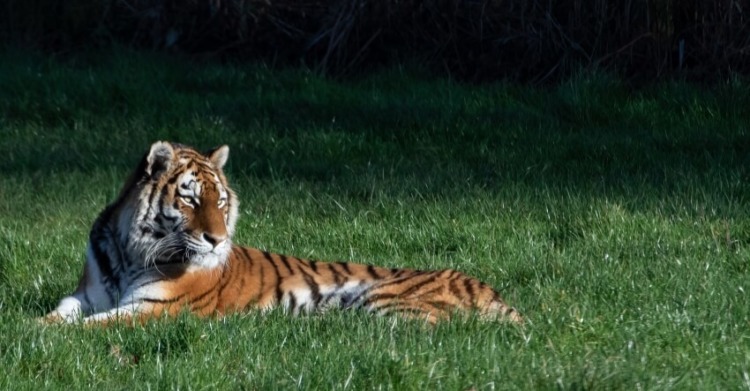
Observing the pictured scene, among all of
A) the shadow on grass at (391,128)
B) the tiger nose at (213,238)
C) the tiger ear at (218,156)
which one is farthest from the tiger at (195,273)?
the shadow on grass at (391,128)

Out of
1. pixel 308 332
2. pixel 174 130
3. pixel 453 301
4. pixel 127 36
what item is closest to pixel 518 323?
pixel 453 301

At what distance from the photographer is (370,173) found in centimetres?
1040

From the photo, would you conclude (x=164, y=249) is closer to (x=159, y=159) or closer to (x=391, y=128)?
(x=159, y=159)

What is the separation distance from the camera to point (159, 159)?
6.98 meters

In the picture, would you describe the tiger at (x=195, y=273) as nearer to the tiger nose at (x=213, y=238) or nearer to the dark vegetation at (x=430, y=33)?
the tiger nose at (x=213, y=238)

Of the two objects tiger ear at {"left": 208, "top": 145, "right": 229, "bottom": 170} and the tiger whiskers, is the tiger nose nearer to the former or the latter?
the tiger whiskers

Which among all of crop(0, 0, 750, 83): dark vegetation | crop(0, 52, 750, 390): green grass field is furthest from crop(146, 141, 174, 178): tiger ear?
crop(0, 0, 750, 83): dark vegetation

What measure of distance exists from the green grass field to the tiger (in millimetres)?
382

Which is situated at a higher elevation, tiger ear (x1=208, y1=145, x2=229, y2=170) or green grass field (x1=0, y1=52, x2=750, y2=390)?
tiger ear (x1=208, y1=145, x2=229, y2=170)

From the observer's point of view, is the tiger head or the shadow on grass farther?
the shadow on grass

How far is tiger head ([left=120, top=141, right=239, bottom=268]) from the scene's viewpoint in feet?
22.5

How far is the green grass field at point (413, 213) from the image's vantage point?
5488 millimetres

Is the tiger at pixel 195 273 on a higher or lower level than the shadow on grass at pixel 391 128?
higher

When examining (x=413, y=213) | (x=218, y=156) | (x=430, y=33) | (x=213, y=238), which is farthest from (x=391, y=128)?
(x=213, y=238)
